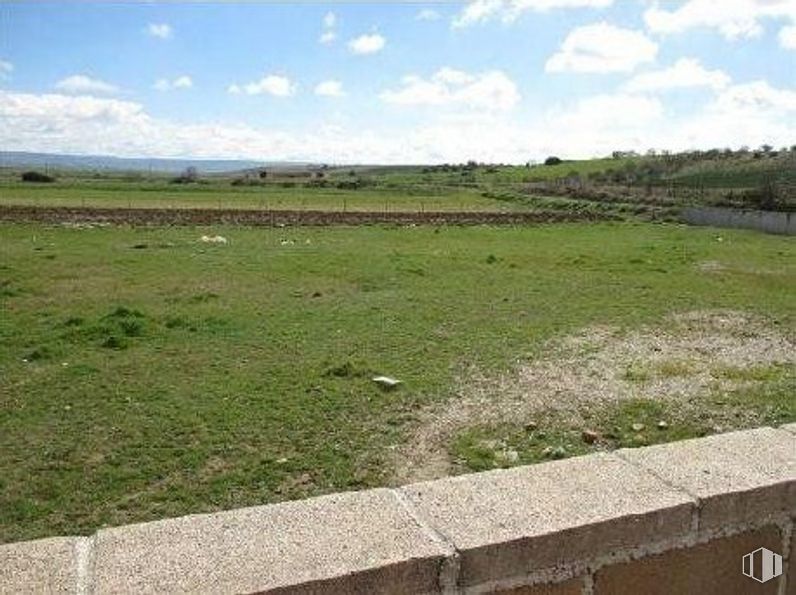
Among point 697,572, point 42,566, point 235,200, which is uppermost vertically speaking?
point 42,566

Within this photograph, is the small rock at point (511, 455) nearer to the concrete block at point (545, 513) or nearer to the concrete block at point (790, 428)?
the concrete block at point (790, 428)

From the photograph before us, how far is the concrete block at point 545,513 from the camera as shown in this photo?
206cm

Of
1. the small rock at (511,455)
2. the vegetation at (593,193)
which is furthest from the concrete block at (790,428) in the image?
the vegetation at (593,193)

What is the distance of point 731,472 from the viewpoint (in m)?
2.48

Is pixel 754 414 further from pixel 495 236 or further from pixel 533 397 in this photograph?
pixel 495 236

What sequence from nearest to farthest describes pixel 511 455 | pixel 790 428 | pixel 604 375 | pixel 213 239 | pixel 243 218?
pixel 790 428 < pixel 511 455 < pixel 604 375 < pixel 213 239 < pixel 243 218

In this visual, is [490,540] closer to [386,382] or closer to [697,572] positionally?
[697,572]

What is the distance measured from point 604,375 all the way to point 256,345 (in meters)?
4.88

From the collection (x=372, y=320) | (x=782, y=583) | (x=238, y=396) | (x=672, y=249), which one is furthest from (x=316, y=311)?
(x=672, y=249)

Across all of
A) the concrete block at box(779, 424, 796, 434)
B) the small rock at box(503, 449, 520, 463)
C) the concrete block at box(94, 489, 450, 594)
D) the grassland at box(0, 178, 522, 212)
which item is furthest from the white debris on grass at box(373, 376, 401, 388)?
the grassland at box(0, 178, 522, 212)

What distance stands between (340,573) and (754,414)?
7082 millimetres

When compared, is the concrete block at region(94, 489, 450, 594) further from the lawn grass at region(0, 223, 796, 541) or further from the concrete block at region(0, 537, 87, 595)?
the lawn grass at region(0, 223, 796, 541)

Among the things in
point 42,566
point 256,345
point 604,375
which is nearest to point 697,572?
point 42,566

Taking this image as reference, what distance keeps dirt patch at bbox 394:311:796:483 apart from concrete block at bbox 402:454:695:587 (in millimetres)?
3826
